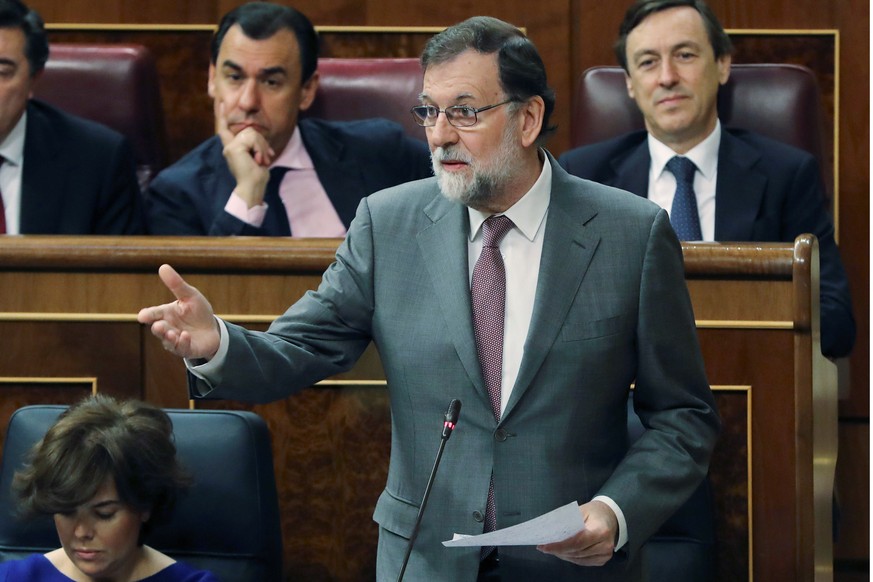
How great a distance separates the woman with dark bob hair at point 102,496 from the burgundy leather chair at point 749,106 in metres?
0.99

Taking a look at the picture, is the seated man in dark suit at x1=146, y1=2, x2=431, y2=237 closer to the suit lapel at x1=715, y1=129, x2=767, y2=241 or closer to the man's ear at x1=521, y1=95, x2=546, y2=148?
the suit lapel at x1=715, y1=129, x2=767, y2=241

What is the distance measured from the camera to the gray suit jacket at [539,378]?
97cm

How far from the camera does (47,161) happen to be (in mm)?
1745

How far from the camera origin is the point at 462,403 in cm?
98

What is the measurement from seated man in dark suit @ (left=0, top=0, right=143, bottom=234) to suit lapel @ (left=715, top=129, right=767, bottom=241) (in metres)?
0.75

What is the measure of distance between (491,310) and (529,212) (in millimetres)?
83

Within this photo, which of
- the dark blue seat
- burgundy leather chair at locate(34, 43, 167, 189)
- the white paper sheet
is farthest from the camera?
burgundy leather chair at locate(34, 43, 167, 189)

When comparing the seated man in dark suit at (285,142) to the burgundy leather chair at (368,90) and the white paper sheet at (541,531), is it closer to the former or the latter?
the burgundy leather chair at (368,90)

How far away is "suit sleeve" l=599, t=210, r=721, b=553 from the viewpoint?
97 centimetres

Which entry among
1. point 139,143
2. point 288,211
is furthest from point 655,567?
point 139,143

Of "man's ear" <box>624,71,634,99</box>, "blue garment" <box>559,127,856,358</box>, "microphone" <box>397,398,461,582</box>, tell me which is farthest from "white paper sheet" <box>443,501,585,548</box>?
"man's ear" <box>624,71,634,99</box>

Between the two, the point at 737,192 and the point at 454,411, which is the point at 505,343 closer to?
the point at 454,411

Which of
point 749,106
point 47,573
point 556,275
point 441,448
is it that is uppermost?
point 749,106

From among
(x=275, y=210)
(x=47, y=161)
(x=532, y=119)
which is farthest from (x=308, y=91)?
(x=532, y=119)
